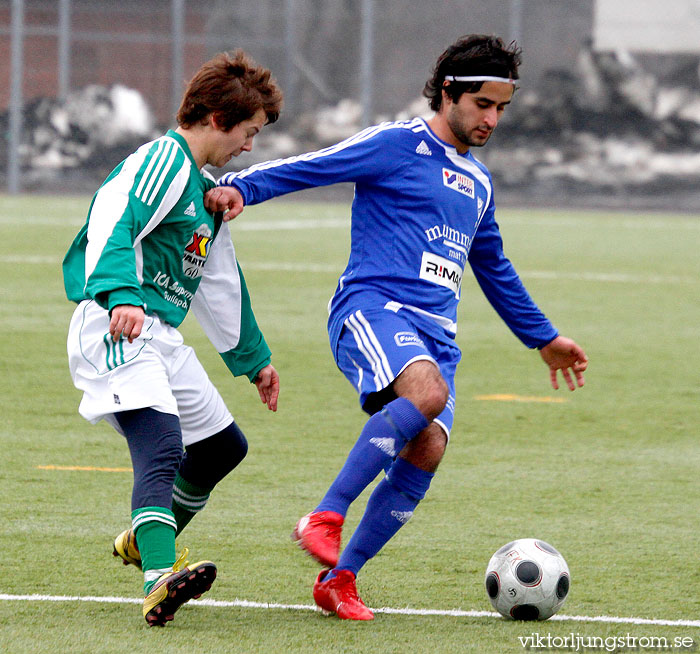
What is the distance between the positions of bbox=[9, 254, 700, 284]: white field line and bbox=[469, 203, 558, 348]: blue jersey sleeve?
9.12m

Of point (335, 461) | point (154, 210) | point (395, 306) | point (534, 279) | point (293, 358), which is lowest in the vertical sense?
point (534, 279)

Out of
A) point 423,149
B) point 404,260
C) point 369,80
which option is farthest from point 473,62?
point 369,80

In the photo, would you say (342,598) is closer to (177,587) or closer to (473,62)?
(177,587)

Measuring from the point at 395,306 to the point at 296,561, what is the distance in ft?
3.21

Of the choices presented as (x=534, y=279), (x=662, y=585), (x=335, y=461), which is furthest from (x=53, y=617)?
(x=534, y=279)

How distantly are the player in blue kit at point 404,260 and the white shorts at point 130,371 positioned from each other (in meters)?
0.43

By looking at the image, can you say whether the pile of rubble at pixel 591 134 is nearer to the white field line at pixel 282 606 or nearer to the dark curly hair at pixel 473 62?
the dark curly hair at pixel 473 62

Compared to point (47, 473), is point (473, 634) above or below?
above

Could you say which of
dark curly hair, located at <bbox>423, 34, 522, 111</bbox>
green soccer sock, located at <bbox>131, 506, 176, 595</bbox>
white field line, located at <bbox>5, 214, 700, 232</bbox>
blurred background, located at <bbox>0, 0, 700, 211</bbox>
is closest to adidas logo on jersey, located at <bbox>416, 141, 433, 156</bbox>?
dark curly hair, located at <bbox>423, 34, 522, 111</bbox>

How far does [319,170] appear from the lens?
4168 mm

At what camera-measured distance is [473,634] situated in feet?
12.3

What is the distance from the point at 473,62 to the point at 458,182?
369 millimetres

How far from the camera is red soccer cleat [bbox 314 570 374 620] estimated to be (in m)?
3.87

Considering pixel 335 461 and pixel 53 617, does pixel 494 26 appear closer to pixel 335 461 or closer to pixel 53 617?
pixel 335 461
